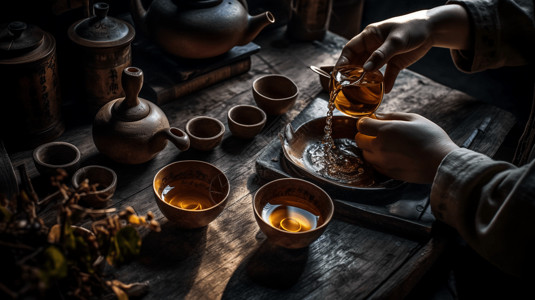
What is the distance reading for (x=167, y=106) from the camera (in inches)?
71.9

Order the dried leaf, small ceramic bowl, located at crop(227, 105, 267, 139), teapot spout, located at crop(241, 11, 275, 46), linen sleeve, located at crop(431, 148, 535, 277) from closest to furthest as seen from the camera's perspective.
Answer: the dried leaf, linen sleeve, located at crop(431, 148, 535, 277), small ceramic bowl, located at crop(227, 105, 267, 139), teapot spout, located at crop(241, 11, 275, 46)

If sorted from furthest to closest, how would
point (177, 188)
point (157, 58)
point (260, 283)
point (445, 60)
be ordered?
1. point (445, 60)
2. point (157, 58)
3. point (177, 188)
4. point (260, 283)

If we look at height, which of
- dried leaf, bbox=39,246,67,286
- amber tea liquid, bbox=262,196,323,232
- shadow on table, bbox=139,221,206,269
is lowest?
shadow on table, bbox=139,221,206,269

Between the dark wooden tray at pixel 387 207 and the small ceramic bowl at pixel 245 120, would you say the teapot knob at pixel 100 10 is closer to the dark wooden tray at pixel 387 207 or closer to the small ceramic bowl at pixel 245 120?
the small ceramic bowl at pixel 245 120

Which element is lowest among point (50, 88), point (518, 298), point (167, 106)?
point (518, 298)

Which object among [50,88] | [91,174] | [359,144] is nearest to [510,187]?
[359,144]

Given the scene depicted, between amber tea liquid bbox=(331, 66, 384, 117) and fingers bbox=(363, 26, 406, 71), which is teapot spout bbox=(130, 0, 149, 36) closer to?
amber tea liquid bbox=(331, 66, 384, 117)

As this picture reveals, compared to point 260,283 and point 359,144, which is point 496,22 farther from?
point 260,283

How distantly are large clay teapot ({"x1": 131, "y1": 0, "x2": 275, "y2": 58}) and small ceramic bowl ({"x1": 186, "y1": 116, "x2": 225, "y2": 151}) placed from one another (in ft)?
1.20

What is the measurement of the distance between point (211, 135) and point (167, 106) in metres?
0.29

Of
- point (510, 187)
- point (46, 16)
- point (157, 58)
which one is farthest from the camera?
point (157, 58)

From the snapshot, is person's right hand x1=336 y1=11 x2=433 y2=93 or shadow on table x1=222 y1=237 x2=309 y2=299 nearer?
shadow on table x1=222 y1=237 x2=309 y2=299

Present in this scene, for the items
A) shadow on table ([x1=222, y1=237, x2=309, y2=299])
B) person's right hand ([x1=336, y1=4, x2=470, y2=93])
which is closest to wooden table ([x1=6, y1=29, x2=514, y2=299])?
shadow on table ([x1=222, y1=237, x2=309, y2=299])

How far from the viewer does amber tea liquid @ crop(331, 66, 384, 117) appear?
145 cm
